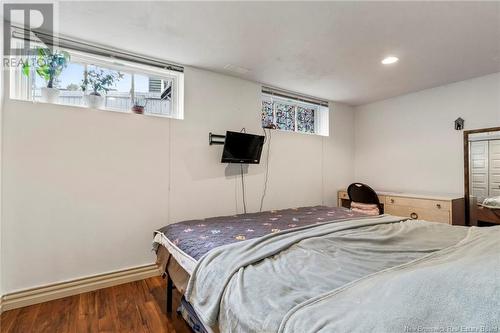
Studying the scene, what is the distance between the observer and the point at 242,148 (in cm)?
303

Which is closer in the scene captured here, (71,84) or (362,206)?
(71,84)

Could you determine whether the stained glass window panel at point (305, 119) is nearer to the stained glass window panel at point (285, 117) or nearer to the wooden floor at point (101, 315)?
the stained glass window panel at point (285, 117)

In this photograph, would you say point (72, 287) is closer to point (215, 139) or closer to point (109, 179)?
point (109, 179)

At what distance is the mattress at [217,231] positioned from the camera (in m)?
1.55

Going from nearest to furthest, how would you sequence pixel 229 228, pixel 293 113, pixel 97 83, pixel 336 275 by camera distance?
1. pixel 336 275
2. pixel 229 228
3. pixel 97 83
4. pixel 293 113

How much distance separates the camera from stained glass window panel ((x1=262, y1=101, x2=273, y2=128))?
354cm

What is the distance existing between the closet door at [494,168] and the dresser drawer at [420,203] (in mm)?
609

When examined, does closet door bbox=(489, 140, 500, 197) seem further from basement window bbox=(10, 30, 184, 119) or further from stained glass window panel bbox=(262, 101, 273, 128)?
basement window bbox=(10, 30, 184, 119)

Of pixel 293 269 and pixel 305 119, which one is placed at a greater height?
pixel 305 119

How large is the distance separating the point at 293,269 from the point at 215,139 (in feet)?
6.97

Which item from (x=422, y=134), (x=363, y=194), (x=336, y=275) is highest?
(x=422, y=134)

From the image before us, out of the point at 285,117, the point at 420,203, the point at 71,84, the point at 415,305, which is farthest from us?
the point at 285,117

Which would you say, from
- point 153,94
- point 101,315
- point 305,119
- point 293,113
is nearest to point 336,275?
point 101,315

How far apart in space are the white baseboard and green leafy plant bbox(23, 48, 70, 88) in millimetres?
1786
